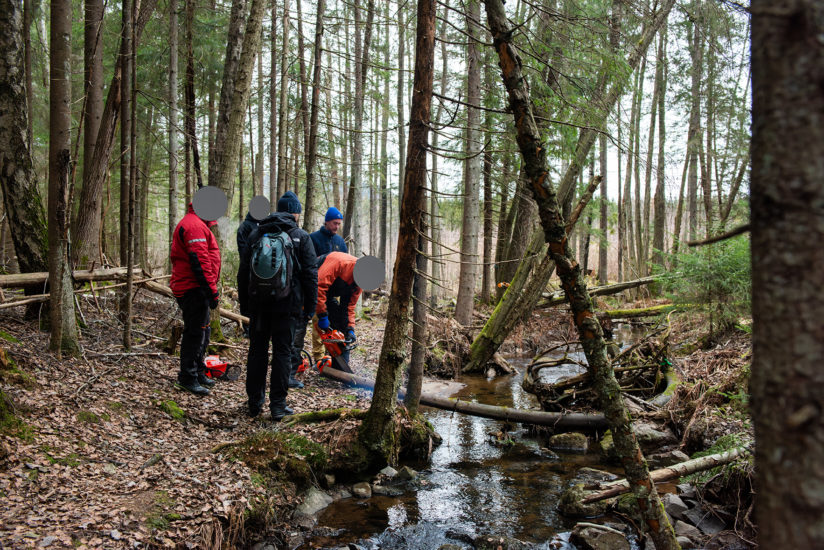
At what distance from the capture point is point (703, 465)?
13.3ft

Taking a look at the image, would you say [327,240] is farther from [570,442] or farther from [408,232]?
[570,442]

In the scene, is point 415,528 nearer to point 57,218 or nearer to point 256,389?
point 256,389

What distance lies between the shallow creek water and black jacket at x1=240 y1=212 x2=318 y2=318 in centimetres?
209

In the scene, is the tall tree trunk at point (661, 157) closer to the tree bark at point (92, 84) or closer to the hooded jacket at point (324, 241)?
the hooded jacket at point (324, 241)

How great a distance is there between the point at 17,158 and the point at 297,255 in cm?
420

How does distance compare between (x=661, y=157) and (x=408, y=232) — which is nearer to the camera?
(x=408, y=232)

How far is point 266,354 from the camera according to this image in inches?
208

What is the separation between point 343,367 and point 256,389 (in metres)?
2.43

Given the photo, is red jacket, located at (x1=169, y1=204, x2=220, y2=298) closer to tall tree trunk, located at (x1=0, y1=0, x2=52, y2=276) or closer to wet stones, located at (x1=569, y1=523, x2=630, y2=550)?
tall tree trunk, located at (x1=0, y1=0, x2=52, y2=276)

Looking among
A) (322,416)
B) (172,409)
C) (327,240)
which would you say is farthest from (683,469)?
(327,240)

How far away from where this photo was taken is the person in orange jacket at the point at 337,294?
7.24 meters

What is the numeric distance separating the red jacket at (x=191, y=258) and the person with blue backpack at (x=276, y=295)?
68 centimetres

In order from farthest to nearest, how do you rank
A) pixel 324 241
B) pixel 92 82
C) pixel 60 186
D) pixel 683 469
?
1. pixel 92 82
2. pixel 324 241
3. pixel 60 186
4. pixel 683 469

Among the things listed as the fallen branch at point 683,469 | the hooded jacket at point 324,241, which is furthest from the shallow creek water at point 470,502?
the hooded jacket at point 324,241
